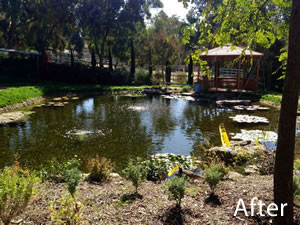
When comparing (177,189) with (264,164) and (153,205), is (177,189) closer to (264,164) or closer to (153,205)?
(153,205)

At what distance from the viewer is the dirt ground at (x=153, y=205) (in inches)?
124

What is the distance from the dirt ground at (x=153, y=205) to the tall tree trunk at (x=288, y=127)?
504 millimetres

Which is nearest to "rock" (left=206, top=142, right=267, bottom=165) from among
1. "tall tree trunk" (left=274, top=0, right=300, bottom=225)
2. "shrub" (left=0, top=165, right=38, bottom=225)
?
"tall tree trunk" (left=274, top=0, right=300, bottom=225)

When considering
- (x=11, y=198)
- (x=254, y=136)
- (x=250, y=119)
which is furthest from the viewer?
(x=250, y=119)

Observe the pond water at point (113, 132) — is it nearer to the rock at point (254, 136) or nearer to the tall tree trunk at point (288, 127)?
the rock at point (254, 136)

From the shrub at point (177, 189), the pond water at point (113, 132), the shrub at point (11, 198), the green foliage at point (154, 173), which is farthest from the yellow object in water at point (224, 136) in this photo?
the shrub at point (11, 198)

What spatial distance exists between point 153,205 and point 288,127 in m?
2.01

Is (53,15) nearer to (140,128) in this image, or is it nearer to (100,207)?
(140,128)

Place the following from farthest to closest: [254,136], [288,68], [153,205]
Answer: [254,136], [153,205], [288,68]

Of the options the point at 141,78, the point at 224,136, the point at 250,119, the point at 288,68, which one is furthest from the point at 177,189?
the point at 141,78

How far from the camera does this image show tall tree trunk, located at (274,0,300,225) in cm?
236

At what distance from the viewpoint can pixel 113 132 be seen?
10.2 meters

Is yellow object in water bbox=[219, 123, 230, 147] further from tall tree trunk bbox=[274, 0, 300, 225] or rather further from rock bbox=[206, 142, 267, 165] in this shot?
tall tree trunk bbox=[274, 0, 300, 225]

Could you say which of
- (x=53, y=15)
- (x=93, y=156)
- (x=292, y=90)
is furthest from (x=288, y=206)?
(x=53, y=15)
